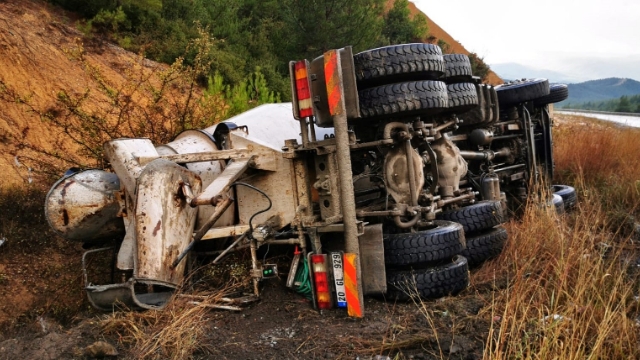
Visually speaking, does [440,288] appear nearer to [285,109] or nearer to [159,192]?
[159,192]

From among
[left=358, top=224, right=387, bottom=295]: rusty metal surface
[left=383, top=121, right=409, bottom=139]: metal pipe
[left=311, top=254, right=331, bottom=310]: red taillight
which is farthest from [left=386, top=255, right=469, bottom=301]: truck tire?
[left=383, top=121, right=409, bottom=139]: metal pipe

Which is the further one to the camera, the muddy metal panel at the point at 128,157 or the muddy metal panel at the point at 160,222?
the muddy metal panel at the point at 128,157

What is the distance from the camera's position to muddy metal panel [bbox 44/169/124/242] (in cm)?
368

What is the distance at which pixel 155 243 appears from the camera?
3305 millimetres

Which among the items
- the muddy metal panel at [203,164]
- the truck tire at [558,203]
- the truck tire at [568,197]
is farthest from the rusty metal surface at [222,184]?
the truck tire at [568,197]

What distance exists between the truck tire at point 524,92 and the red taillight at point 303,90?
3687mm

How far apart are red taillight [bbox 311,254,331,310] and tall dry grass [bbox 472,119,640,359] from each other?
0.99 metres

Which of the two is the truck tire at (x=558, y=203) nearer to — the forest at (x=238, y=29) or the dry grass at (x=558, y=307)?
the dry grass at (x=558, y=307)

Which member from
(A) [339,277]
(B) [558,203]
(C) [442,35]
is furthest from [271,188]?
(C) [442,35]

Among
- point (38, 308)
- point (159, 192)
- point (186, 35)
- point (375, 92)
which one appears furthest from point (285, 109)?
point (186, 35)

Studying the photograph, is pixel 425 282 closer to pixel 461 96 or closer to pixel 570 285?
pixel 570 285

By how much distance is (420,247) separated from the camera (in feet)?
12.2

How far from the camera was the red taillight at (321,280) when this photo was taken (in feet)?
11.7

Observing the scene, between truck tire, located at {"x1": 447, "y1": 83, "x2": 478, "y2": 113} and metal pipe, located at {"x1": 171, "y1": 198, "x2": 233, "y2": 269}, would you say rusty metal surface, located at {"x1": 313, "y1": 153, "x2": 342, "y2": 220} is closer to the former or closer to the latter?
metal pipe, located at {"x1": 171, "y1": 198, "x2": 233, "y2": 269}
